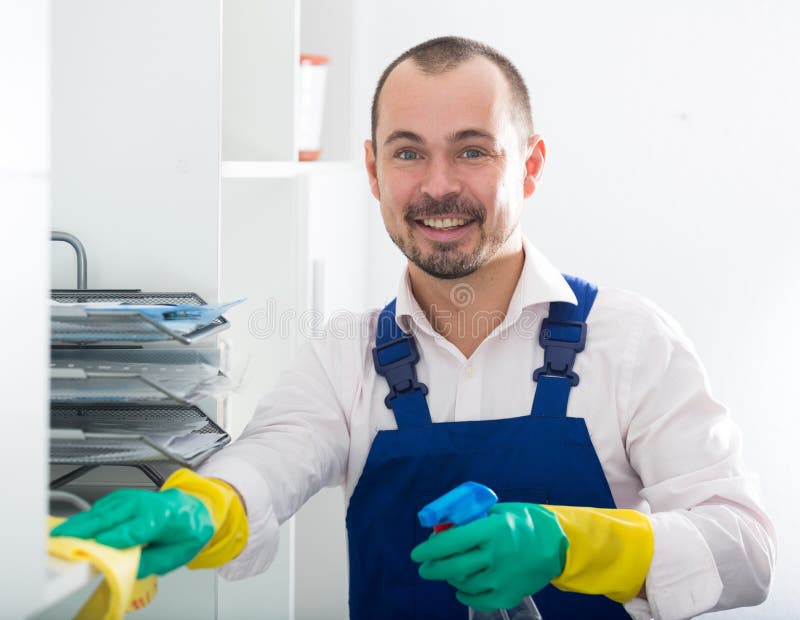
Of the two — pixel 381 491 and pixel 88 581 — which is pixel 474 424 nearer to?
pixel 381 491

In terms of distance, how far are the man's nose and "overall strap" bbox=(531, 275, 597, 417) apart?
0.25 metres

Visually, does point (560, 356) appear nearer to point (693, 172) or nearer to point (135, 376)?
point (135, 376)

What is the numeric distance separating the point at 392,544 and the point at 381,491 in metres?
0.08

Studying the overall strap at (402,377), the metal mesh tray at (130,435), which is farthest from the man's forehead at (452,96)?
the metal mesh tray at (130,435)

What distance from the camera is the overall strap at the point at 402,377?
1396mm

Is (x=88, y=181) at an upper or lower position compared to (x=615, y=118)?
lower

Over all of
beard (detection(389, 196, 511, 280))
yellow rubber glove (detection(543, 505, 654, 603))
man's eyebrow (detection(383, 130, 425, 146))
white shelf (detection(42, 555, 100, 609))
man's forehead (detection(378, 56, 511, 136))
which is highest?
man's forehead (detection(378, 56, 511, 136))

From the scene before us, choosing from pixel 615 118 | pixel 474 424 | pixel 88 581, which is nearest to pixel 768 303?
pixel 615 118

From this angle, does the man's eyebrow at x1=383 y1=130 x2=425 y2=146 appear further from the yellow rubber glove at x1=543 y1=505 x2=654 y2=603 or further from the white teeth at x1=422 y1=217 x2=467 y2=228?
the yellow rubber glove at x1=543 y1=505 x2=654 y2=603

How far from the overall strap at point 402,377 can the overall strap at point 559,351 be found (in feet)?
0.57

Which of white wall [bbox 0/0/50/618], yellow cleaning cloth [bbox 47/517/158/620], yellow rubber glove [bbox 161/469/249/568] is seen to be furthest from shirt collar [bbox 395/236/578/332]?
white wall [bbox 0/0/50/618]

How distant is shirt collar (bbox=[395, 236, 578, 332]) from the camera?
1.43 meters

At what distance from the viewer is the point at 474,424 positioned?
1.37m

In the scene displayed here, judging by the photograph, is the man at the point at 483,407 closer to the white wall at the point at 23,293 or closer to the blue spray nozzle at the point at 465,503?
the blue spray nozzle at the point at 465,503
